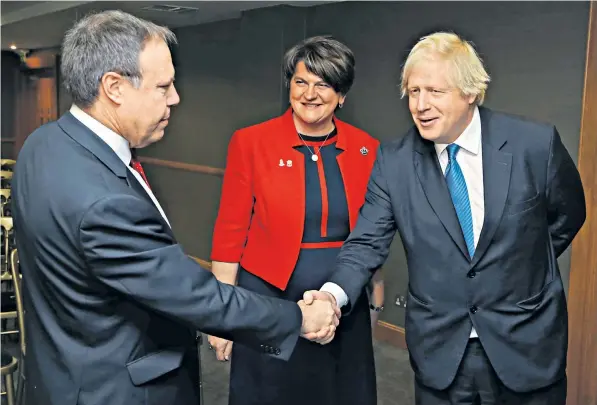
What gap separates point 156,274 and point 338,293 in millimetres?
839

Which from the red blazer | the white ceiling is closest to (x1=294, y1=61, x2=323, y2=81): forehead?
the red blazer

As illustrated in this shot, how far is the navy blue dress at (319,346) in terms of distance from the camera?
2244 millimetres

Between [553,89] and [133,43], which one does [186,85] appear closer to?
[553,89]

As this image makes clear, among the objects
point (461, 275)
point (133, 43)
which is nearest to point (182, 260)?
point (133, 43)

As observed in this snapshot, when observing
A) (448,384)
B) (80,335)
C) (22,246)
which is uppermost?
(22,246)

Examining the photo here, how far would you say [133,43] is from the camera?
1417 mm

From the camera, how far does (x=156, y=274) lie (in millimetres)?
1349

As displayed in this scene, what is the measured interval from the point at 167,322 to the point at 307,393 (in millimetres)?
946

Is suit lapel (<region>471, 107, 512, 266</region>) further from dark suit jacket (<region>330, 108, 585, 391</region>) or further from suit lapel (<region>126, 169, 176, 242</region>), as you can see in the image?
suit lapel (<region>126, 169, 176, 242</region>)

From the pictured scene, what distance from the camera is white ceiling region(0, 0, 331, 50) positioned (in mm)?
5652

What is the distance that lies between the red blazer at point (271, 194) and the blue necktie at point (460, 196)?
497mm

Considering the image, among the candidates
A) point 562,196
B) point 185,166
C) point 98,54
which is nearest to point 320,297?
point 562,196

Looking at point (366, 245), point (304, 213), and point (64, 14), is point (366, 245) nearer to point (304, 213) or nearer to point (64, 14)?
point (304, 213)

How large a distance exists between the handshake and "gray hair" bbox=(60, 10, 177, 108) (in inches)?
34.3
